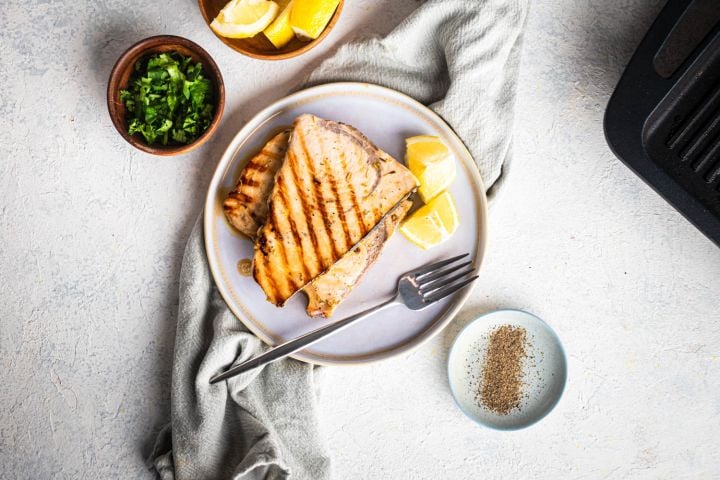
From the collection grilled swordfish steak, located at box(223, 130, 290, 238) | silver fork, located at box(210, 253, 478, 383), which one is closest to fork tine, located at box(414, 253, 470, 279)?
silver fork, located at box(210, 253, 478, 383)

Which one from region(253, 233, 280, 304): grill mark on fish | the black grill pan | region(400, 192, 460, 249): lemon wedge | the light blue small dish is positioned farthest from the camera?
the light blue small dish

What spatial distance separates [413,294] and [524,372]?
62 centimetres

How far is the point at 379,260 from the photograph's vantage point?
7.45 feet

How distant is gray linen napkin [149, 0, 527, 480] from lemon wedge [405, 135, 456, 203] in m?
0.15

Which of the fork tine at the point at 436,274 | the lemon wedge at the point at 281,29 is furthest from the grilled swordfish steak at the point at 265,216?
the lemon wedge at the point at 281,29

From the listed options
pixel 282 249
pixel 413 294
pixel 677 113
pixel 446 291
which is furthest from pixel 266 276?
pixel 677 113

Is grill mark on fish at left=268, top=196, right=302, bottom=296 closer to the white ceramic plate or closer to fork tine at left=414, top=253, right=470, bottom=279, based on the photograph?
the white ceramic plate

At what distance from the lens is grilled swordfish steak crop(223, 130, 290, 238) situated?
2.14m

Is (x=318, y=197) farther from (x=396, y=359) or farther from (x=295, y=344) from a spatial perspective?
(x=396, y=359)

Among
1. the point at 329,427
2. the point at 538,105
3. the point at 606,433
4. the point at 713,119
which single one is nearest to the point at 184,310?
the point at 329,427

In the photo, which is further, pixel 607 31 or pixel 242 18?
pixel 607 31

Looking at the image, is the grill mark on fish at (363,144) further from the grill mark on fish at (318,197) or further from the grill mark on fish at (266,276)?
the grill mark on fish at (266,276)

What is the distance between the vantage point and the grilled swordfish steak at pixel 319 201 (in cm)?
206

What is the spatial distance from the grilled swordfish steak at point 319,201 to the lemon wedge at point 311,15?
34 cm
